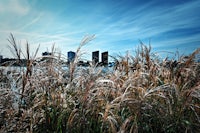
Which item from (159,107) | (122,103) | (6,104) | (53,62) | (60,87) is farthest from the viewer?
(53,62)

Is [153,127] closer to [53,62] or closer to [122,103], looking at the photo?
[122,103]

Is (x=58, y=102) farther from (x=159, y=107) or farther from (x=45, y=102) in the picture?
(x=159, y=107)

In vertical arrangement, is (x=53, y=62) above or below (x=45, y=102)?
above

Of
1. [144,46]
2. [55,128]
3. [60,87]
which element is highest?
[144,46]

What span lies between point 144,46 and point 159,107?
4.08ft

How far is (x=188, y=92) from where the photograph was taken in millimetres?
2098

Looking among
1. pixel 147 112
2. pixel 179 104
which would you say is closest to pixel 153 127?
pixel 147 112

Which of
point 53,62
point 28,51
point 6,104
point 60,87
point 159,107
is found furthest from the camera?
point 53,62

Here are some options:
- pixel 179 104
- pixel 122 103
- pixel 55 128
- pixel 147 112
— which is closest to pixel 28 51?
pixel 55 128

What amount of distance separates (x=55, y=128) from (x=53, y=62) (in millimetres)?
1109

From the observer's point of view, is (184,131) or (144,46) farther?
(144,46)

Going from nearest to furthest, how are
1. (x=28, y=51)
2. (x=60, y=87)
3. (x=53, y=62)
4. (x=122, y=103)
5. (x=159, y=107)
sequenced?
(x=122, y=103) < (x=159, y=107) < (x=28, y=51) < (x=60, y=87) < (x=53, y=62)

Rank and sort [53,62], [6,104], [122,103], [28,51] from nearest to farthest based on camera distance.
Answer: [122,103] → [28,51] → [6,104] → [53,62]

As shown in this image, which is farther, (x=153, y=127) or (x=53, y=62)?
(x=53, y=62)
